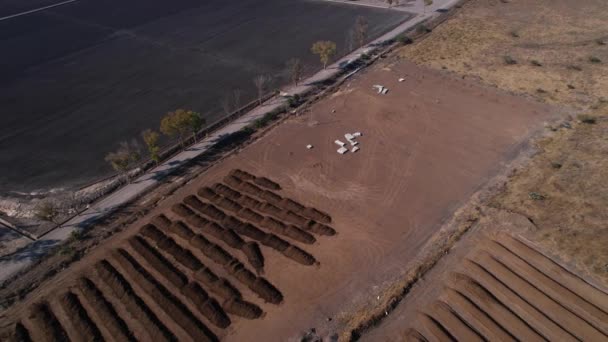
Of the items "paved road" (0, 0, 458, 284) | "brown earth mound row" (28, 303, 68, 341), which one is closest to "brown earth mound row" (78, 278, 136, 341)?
"brown earth mound row" (28, 303, 68, 341)

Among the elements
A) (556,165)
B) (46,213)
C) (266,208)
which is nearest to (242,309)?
(266,208)

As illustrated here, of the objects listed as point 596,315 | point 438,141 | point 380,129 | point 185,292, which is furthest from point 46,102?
point 596,315

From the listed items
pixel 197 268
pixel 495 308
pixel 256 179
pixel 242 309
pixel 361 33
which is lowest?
pixel 495 308

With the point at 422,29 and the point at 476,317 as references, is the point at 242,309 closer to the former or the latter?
the point at 476,317

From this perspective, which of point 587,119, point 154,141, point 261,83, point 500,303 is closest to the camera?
point 500,303

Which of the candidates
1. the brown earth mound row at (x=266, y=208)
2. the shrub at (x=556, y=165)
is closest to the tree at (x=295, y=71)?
the brown earth mound row at (x=266, y=208)

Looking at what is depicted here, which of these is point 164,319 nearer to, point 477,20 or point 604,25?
point 477,20

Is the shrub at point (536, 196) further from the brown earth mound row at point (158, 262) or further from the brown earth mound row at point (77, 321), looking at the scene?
the brown earth mound row at point (77, 321)
